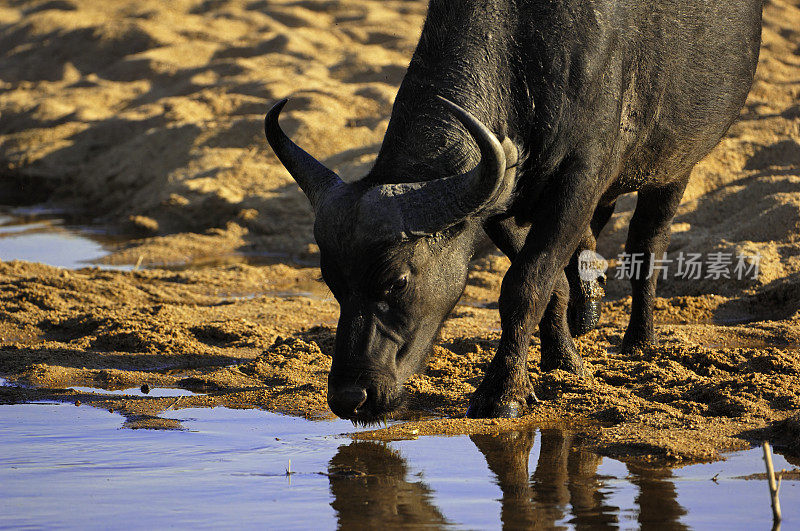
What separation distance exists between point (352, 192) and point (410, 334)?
27.5 inches

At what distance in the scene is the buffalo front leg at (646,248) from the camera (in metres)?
6.76

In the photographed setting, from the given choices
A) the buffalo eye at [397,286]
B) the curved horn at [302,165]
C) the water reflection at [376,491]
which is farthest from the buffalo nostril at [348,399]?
the curved horn at [302,165]

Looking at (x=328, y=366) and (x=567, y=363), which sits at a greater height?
(x=567, y=363)

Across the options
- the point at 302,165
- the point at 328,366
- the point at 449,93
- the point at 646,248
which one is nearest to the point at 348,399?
the point at 302,165

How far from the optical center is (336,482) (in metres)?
3.99

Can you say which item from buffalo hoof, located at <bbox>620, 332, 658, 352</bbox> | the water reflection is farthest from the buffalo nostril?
buffalo hoof, located at <bbox>620, 332, 658, 352</bbox>

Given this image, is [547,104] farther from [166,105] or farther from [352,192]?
[166,105]

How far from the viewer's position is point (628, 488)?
3779 mm

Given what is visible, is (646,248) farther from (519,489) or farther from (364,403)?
(519,489)

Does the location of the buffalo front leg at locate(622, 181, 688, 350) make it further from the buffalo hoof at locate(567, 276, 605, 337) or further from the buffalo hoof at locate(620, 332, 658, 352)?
the buffalo hoof at locate(567, 276, 605, 337)

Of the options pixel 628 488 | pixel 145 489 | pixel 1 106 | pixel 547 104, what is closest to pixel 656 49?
pixel 547 104

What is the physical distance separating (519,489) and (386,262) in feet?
4.10

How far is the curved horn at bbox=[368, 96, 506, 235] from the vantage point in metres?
4.57

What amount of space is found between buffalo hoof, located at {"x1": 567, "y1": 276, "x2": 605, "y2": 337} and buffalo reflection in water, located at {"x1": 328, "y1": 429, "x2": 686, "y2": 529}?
A: 8.03ft
